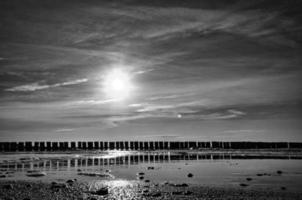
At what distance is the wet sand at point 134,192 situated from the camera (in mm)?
9703

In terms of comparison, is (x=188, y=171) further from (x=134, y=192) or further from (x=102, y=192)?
(x=102, y=192)

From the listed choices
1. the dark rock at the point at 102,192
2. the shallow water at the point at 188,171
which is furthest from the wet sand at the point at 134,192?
the shallow water at the point at 188,171

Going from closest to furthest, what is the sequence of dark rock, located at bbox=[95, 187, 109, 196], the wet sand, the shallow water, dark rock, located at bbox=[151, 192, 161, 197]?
→ the wet sand < dark rock, located at bbox=[151, 192, 161, 197] < dark rock, located at bbox=[95, 187, 109, 196] < the shallow water

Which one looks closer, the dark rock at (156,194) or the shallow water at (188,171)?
the dark rock at (156,194)

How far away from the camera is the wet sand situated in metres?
9.70

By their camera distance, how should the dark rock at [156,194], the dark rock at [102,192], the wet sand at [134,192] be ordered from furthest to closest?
the dark rock at [102,192] → the dark rock at [156,194] → the wet sand at [134,192]

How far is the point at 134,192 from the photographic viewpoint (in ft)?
34.6

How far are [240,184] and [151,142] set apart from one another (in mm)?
68621

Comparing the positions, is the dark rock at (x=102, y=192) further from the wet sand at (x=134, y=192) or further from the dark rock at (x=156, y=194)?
the dark rock at (x=156, y=194)

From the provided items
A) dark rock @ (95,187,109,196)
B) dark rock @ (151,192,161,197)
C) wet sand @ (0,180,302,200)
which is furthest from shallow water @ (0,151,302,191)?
dark rock @ (95,187,109,196)

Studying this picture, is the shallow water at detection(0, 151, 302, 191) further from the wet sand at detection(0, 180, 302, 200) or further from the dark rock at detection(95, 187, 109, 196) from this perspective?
the dark rock at detection(95, 187, 109, 196)

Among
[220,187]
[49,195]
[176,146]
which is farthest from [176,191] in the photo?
[176,146]

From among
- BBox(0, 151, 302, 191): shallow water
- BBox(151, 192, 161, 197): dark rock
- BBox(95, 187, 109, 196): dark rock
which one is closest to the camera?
BBox(151, 192, 161, 197): dark rock

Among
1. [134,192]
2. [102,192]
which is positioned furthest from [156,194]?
[102,192]
